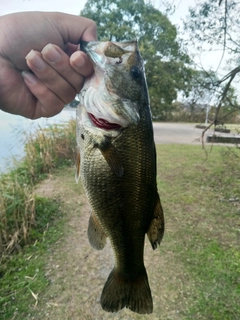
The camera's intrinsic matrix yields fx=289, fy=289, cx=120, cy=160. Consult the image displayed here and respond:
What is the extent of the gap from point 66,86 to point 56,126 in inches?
263

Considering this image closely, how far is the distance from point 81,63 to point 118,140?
1.13 ft

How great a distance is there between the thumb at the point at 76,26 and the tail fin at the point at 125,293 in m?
1.12

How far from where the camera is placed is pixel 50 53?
119cm

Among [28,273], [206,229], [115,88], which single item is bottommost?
[28,273]

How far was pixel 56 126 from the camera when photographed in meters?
7.81

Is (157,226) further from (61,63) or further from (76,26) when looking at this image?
(76,26)

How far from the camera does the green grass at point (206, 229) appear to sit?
286cm

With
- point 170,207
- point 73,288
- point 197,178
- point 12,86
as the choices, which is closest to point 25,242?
point 73,288

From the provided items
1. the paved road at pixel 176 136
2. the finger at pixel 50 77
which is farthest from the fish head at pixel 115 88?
the paved road at pixel 176 136

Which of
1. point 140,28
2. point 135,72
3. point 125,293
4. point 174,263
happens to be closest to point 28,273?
point 174,263

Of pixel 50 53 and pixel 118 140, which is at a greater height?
pixel 50 53

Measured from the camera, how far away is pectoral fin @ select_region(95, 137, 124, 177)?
1052mm

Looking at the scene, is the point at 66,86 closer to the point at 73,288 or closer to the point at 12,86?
the point at 12,86

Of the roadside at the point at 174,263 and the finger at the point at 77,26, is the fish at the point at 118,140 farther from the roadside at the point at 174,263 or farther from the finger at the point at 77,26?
the roadside at the point at 174,263
